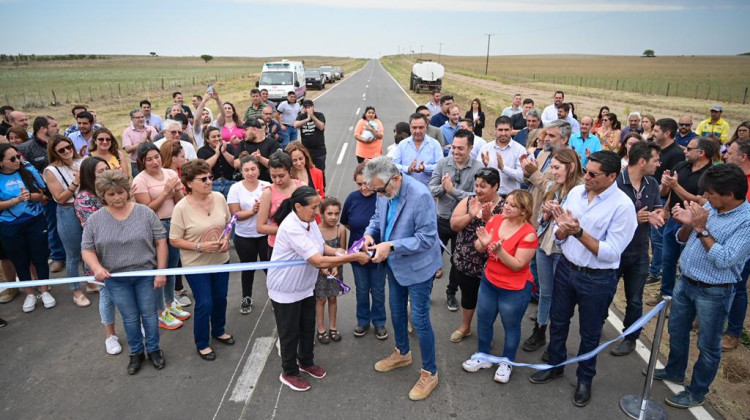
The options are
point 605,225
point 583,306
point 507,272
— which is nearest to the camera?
point 605,225

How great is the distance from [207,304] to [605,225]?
3.83 m

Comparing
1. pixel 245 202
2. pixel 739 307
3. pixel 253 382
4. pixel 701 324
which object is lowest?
pixel 253 382

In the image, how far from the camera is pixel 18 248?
5500mm

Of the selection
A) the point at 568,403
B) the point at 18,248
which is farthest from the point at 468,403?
the point at 18,248

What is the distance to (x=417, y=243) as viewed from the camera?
3809mm

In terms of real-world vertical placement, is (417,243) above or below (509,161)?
below

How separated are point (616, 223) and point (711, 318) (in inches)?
46.8

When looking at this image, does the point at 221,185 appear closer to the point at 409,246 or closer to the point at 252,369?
the point at 252,369

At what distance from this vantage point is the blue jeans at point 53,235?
6.52 m

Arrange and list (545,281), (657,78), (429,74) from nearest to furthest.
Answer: (545,281) < (429,74) < (657,78)

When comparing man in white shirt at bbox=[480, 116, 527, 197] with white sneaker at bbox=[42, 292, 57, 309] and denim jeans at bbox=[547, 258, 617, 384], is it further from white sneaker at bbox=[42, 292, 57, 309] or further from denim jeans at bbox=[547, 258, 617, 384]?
white sneaker at bbox=[42, 292, 57, 309]

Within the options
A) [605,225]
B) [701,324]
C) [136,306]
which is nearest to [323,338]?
[136,306]

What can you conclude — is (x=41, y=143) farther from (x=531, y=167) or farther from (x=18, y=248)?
(x=531, y=167)

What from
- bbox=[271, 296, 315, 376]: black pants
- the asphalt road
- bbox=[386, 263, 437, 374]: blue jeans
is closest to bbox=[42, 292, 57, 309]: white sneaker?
the asphalt road
